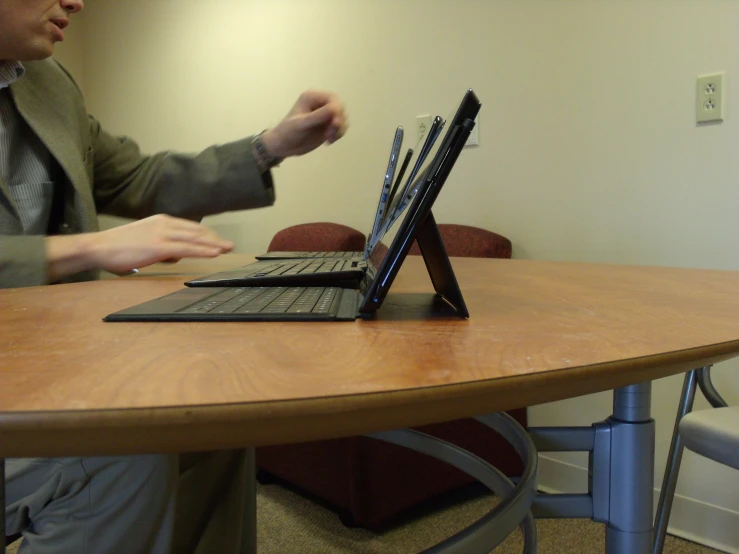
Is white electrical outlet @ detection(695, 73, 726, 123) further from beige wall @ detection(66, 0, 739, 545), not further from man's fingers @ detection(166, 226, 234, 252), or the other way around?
man's fingers @ detection(166, 226, 234, 252)

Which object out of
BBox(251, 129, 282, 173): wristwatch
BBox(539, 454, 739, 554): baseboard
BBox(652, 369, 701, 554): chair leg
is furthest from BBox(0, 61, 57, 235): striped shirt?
BBox(539, 454, 739, 554): baseboard

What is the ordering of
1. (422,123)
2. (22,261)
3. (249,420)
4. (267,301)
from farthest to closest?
(422,123) < (22,261) < (267,301) < (249,420)

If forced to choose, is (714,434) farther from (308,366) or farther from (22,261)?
(22,261)

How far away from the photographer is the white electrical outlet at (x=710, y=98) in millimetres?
1292

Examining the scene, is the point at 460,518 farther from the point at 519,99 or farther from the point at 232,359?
the point at 232,359

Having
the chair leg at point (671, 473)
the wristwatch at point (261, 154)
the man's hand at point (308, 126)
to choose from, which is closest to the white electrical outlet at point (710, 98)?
the chair leg at point (671, 473)

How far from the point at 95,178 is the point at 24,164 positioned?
0.30 m

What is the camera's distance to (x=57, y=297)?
526 mm

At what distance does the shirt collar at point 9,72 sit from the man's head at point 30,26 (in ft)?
0.05

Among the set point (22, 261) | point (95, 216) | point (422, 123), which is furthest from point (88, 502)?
point (422, 123)

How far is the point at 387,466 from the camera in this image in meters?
1.37

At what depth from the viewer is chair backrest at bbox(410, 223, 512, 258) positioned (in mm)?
1501

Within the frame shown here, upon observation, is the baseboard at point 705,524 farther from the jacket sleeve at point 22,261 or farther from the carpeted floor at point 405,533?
the jacket sleeve at point 22,261

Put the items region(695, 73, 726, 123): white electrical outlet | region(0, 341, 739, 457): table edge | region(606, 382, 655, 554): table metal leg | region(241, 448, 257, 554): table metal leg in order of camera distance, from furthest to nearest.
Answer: region(695, 73, 726, 123): white electrical outlet
region(241, 448, 257, 554): table metal leg
region(606, 382, 655, 554): table metal leg
region(0, 341, 739, 457): table edge
